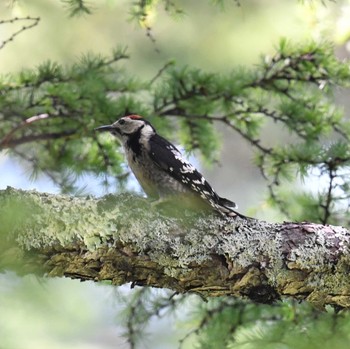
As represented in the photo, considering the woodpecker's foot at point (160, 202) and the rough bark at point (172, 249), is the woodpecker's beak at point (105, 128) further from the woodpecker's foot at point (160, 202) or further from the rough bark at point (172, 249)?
the rough bark at point (172, 249)

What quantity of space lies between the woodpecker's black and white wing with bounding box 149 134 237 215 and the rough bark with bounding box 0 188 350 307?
253mm

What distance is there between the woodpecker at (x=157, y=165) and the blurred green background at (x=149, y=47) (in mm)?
380

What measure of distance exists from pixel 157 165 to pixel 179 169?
0.11 metres

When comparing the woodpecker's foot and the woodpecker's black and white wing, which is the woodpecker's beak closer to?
the woodpecker's black and white wing

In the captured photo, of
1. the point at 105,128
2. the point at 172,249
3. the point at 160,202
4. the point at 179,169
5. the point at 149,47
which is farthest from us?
the point at 149,47

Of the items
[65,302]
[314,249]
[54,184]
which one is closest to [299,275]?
[314,249]

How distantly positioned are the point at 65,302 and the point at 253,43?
3.72 m

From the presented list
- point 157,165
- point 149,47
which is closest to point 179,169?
point 157,165

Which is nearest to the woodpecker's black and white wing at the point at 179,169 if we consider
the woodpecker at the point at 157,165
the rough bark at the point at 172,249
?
the woodpecker at the point at 157,165

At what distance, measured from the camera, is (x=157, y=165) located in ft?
10.5

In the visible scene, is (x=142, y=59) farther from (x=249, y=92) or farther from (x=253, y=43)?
(x=249, y=92)

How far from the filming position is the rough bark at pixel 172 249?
227cm

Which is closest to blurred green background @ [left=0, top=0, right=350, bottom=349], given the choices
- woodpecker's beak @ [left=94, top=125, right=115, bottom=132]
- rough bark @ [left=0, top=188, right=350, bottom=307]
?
woodpecker's beak @ [left=94, top=125, right=115, bottom=132]

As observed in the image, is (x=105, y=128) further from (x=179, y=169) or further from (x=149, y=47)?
(x=149, y=47)
